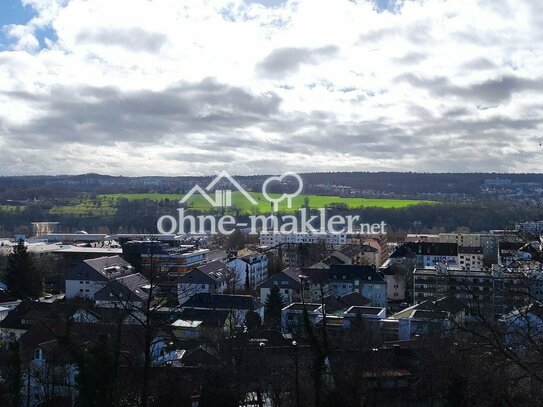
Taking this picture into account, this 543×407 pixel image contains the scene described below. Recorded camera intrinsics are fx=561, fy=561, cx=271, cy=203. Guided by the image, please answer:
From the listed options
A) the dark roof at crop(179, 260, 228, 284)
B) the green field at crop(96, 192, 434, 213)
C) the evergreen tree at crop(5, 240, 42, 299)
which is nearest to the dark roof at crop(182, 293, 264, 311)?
the dark roof at crop(179, 260, 228, 284)

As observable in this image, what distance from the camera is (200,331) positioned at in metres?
20.6

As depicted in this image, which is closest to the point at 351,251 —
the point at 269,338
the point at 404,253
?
the point at 404,253

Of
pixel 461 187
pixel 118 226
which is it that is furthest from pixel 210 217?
pixel 461 187

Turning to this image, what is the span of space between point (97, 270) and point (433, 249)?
90.9 feet

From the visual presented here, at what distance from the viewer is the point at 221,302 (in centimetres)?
2569

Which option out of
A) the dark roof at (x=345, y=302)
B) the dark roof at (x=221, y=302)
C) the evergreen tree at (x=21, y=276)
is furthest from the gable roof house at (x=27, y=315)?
the dark roof at (x=345, y=302)

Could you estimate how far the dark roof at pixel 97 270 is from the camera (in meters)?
32.0

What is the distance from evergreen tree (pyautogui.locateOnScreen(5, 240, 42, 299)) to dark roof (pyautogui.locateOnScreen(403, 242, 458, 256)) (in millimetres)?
29174

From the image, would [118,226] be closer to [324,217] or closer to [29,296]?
[324,217]

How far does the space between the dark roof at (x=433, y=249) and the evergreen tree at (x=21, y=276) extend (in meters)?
29.2

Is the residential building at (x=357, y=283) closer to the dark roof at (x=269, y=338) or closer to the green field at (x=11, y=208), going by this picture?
the dark roof at (x=269, y=338)

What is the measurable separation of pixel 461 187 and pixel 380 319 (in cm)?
11593

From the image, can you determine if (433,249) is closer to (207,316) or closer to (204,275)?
(204,275)

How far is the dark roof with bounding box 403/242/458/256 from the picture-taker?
153 ft
